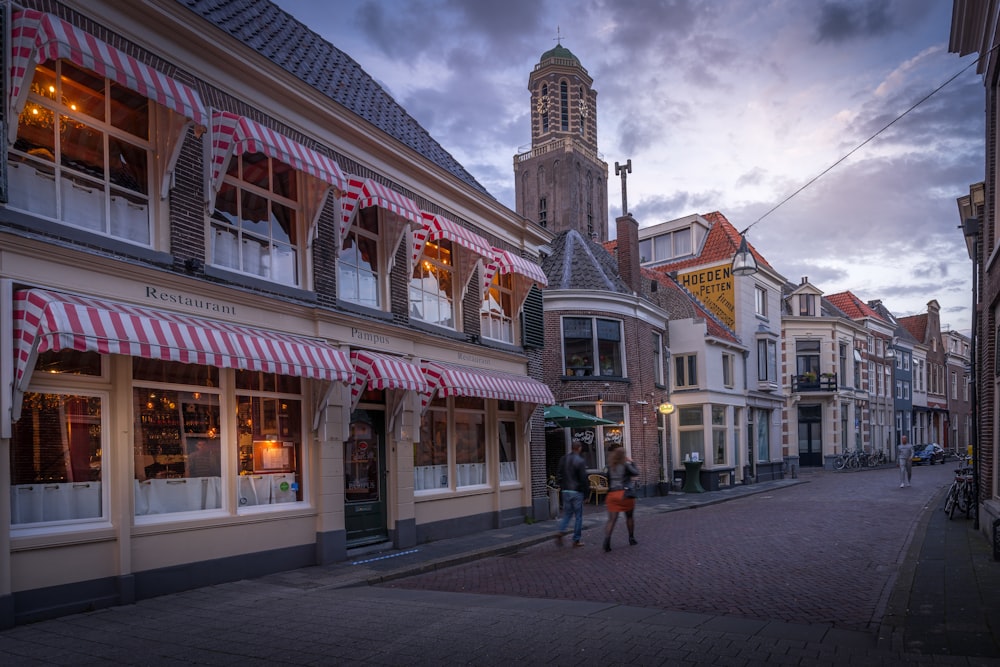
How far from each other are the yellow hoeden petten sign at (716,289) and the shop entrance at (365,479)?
22377 mm

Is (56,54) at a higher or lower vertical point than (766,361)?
higher

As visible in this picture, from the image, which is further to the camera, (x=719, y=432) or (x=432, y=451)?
(x=719, y=432)

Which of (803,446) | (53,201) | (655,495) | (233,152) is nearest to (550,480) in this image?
(655,495)

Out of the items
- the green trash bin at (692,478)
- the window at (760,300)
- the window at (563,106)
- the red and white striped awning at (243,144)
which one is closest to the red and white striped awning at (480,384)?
the red and white striped awning at (243,144)

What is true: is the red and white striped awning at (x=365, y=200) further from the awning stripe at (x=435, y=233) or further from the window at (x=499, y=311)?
the window at (x=499, y=311)

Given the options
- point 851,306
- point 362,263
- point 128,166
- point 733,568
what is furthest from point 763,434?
point 128,166

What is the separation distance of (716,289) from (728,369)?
13.4ft

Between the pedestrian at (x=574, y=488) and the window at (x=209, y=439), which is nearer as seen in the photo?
the window at (x=209, y=439)

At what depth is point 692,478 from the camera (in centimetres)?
2738

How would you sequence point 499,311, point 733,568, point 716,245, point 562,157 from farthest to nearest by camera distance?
point 562,157
point 716,245
point 499,311
point 733,568

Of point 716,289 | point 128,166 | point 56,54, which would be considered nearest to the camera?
point 56,54

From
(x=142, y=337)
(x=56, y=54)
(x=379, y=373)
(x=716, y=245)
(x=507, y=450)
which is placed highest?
(x=716, y=245)

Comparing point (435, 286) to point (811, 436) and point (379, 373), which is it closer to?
point (379, 373)

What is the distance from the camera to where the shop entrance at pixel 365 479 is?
499 inches
